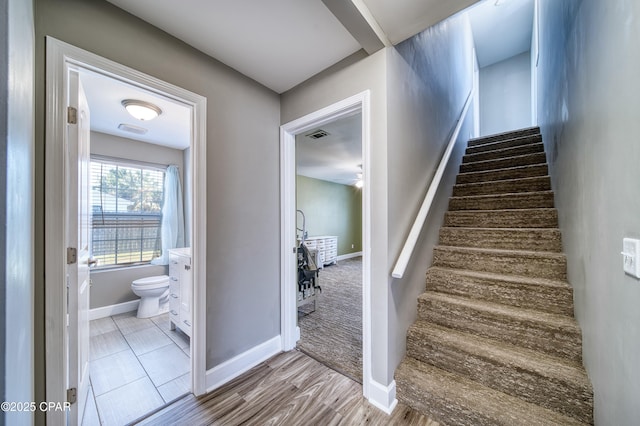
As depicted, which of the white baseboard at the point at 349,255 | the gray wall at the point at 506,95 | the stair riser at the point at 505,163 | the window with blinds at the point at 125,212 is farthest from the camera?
the white baseboard at the point at 349,255

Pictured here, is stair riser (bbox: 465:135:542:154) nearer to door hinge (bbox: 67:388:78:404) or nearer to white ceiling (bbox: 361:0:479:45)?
white ceiling (bbox: 361:0:479:45)

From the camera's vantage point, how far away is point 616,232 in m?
0.89

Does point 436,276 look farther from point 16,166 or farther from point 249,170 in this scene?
point 16,166

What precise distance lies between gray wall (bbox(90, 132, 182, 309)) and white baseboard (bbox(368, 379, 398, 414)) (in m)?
3.23

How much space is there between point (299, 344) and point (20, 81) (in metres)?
2.36

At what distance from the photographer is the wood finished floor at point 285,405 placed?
1436 millimetres

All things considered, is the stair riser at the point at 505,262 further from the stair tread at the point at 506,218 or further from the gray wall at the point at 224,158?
the gray wall at the point at 224,158

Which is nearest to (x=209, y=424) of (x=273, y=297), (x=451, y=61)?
(x=273, y=297)

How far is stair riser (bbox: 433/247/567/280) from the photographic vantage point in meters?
1.73

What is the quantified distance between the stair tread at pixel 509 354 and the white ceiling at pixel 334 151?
73.2 inches

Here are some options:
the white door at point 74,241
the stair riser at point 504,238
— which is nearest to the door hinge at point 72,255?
the white door at point 74,241

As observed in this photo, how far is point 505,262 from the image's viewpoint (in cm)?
192

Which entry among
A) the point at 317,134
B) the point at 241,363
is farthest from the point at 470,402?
the point at 317,134

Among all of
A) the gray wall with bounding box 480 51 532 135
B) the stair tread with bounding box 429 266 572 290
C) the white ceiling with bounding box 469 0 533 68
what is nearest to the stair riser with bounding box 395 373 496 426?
the stair tread with bounding box 429 266 572 290
